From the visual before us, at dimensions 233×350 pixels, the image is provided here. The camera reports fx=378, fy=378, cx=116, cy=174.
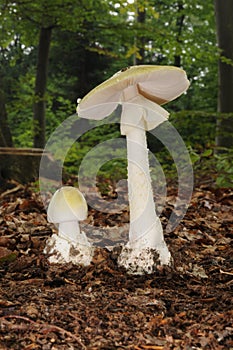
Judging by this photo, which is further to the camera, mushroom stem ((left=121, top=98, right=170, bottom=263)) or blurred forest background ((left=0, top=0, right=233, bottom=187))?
blurred forest background ((left=0, top=0, right=233, bottom=187))

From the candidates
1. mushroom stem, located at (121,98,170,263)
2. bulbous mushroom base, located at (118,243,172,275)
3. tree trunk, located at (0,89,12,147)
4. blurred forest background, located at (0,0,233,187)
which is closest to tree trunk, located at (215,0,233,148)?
blurred forest background, located at (0,0,233,187)

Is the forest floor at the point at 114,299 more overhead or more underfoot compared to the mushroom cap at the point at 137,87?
more underfoot

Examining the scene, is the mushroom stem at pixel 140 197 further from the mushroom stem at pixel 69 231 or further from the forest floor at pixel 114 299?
the mushroom stem at pixel 69 231

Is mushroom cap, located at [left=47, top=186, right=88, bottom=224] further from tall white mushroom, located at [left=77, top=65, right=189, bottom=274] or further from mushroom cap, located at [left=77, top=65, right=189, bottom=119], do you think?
mushroom cap, located at [left=77, top=65, right=189, bottom=119]

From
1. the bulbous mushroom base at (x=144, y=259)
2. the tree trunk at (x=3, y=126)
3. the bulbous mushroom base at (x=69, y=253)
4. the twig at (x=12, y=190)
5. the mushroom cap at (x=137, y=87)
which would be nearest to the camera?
the mushroom cap at (x=137, y=87)

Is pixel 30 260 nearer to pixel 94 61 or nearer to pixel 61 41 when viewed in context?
pixel 61 41

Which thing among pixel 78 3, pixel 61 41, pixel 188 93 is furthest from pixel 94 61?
pixel 78 3

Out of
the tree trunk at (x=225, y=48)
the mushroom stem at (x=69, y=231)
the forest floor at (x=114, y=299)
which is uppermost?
the tree trunk at (x=225, y=48)

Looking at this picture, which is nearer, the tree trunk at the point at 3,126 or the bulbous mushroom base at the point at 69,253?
the bulbous mushroom base at the point at 69,253

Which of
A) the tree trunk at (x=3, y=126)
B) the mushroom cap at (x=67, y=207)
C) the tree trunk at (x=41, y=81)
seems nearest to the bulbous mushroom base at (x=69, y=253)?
the mushroom cap at (x=67, y=207)
